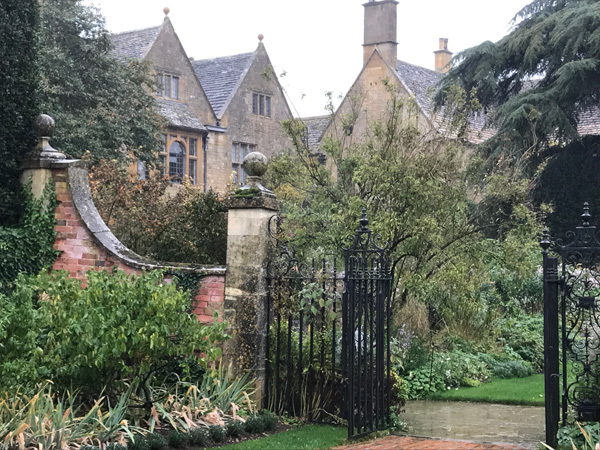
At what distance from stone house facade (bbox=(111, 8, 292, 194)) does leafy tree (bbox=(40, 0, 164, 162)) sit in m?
6.37

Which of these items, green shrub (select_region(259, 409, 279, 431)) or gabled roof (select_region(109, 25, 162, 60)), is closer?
green shrub (select_region(259, 409, 279, 431))

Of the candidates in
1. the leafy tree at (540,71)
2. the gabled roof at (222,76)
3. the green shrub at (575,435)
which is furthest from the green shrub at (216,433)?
the gabled roof at (222,76)

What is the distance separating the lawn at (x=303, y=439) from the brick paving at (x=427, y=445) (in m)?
0.18

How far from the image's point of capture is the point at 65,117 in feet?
67.3

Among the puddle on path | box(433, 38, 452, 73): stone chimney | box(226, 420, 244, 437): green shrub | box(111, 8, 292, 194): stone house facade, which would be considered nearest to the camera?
box(226, 420, 244, 437): green shrub

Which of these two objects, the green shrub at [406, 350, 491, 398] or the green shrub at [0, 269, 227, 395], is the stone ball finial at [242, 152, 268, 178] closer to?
the green shrub at [0, 269, 227, 395]

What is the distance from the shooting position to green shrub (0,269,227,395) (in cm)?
705

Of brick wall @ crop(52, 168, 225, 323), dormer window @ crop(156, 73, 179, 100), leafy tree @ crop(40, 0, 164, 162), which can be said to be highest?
dormer window @ crop(156, 73, 179, 100)

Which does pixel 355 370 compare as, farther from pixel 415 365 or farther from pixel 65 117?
pixel 65 117

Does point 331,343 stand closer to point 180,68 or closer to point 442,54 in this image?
point 180,68

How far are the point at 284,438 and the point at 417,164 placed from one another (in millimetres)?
4897

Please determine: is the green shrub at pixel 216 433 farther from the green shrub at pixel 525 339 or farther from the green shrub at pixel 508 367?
the green shrub at pixel 525 339

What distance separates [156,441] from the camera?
7156mm

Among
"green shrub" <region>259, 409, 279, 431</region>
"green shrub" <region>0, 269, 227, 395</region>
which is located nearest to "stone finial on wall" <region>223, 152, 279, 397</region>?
"green shrub" <region>259, 409, 279, 431</region>
